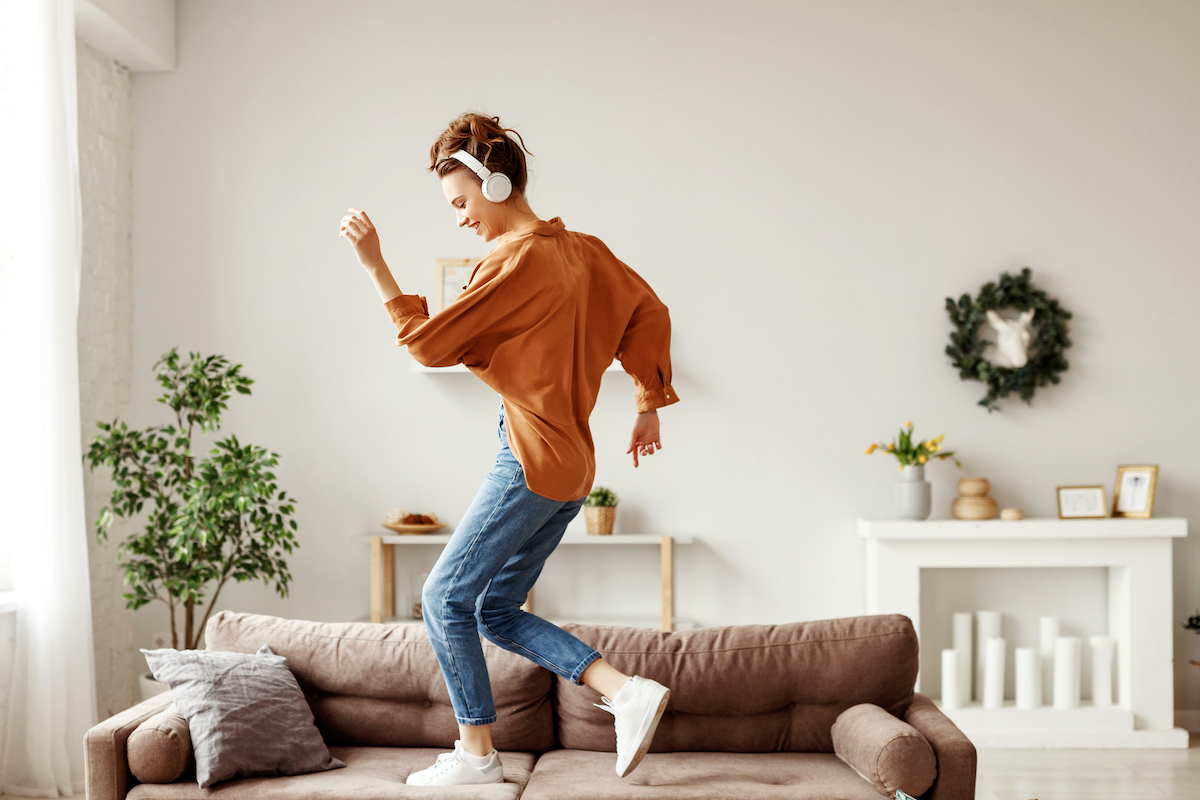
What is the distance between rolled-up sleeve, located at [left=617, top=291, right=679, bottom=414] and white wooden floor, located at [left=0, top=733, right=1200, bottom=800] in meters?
1.82

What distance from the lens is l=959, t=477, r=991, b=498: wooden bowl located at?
3.67 m

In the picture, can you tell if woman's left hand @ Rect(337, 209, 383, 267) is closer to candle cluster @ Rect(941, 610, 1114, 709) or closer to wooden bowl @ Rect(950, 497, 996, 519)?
wooden bowl @ Rect(950, 497, 996, 519)

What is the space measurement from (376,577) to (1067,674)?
2713 mm

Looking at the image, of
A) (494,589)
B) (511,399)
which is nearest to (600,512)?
(494,589)

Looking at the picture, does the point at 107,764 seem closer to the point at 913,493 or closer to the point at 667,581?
the point at 667,581

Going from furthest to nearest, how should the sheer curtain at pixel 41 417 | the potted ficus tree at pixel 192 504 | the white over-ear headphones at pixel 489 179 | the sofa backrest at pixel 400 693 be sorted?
the potted ficus tree at pixel 192 504
the sheer curtain at pixel 41 417
the sofa backrest at pixel 400 693
the white over-ear headphones at pixel 489 179

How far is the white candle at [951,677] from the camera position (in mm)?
3619

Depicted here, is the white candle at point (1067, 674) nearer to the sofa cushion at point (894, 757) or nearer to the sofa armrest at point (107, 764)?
the sofa cushion at point (894, 757)

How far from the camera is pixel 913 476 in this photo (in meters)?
3.67

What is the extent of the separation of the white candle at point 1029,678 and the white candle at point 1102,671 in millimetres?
236

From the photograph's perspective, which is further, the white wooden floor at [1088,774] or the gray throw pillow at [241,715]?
the white wooden floor at [1088,774]

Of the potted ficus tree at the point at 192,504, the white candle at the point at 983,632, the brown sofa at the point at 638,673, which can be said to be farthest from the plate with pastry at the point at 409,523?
the white candle at the point at 983,632

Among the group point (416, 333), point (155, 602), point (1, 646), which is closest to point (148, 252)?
point (155, 602)

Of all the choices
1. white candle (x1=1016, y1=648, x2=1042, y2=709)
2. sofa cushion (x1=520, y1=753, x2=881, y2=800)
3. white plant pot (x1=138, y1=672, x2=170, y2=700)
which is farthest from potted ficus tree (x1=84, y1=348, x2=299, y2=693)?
white candle (x1=1016, y1=648, x2=1042, y2=709)
